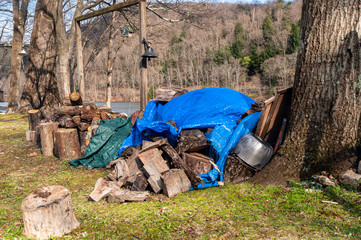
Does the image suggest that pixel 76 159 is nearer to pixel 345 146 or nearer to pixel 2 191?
pixel 2 191

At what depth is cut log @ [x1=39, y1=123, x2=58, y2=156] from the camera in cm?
633

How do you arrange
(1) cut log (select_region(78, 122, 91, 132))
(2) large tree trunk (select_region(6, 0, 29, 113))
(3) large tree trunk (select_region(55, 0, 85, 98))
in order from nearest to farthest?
1. (1) cut log (select_region(78, 122, 91, 132))
2. (3) large tree trunk (select_region(55, 0, 85, 98))
3. (2) large tree trunk (select_region(6, 0, 29, 113))

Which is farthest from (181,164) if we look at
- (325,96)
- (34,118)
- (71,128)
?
(34,118)

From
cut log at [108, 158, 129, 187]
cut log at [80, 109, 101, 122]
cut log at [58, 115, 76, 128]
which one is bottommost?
cut log at [108, 158, 129, 187]

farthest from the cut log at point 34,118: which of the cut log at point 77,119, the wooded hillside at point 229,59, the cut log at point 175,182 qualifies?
the wooded hillside at point 229,59

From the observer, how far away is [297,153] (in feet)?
12.5

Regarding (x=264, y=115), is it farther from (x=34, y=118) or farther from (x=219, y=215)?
(x=34, y=118)

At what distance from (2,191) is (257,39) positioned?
7786 centimetres

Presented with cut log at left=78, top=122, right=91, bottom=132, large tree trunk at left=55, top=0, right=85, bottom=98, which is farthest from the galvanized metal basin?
large tree trunk at left=55, top=0, right=85, bottom=98

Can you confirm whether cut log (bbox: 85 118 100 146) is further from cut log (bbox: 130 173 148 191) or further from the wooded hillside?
the wooded hillside

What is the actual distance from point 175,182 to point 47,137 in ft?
13.0

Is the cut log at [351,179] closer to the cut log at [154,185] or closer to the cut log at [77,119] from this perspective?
the cut log at [154,185]

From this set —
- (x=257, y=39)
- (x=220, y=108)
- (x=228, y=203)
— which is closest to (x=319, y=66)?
(x=220, y=108)

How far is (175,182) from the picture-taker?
3.91 meters
